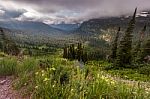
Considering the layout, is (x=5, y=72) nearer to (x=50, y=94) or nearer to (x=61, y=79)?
(x=61, y=79)

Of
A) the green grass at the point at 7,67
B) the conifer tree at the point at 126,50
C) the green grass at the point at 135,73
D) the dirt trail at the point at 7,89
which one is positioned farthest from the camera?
the conifer tree at the point at 126,50

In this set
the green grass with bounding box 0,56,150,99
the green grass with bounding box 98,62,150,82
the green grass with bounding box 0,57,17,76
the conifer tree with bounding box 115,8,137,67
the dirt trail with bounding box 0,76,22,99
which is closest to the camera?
the green grass with bounding box 0,56,150,99

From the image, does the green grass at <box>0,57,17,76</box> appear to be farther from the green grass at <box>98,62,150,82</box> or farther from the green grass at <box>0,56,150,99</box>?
the green grass at <box>98,62,150,82</box>

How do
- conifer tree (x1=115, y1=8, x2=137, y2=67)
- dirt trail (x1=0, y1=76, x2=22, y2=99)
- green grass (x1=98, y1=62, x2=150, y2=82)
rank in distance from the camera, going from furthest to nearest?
conifer tree (x1=115, y1=8, x2=137, y2=67)
green grass (x1=98, y1=62, x2=150, y2=82)
dirt trail (x1=0, y1=76, x2=22, y2=99)

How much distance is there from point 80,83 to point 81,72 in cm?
173

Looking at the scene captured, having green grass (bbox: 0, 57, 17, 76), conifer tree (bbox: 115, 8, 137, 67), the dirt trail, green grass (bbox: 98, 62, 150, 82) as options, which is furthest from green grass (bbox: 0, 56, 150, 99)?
conifer tree (bbox: 115, 8, 137, 67)

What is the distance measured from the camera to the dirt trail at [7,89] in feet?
31.1

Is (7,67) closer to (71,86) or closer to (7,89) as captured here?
(7,89)

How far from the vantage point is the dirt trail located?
9472 mm

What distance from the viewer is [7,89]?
10.2 m

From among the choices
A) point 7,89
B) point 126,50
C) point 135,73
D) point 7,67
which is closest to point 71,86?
point 7,89

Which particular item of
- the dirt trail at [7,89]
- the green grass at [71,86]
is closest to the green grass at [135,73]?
the dirt trail at [7,89]

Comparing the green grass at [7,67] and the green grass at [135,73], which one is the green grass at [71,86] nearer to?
the green grass at [7,67]

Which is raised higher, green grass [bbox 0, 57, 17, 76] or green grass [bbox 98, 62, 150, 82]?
green grass [bbox 0, 57, 17, 76]
